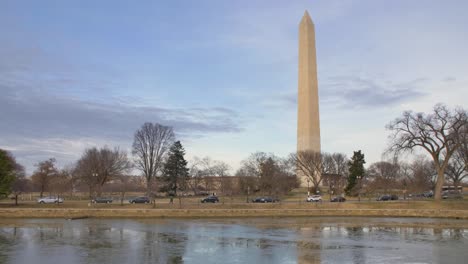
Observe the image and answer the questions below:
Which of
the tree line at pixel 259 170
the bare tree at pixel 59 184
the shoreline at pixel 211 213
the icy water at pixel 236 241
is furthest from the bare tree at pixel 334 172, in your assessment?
the bare tree at pixel 59 184

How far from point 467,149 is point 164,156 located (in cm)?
4222

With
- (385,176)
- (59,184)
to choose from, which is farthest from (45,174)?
(385,176)

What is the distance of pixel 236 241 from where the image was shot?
2819 centimetres

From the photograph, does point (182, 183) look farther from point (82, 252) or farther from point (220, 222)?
point (82, 252)

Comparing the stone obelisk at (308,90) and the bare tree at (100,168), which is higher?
the stone obelisk at (308,90)

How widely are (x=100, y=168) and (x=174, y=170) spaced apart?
11517 mm

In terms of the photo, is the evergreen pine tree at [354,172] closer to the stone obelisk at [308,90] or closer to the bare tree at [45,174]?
the stone obelisk at [308,90]

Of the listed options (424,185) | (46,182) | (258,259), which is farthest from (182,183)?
(258,259)

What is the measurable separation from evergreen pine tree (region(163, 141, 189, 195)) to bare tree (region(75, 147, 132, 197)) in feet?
31.3

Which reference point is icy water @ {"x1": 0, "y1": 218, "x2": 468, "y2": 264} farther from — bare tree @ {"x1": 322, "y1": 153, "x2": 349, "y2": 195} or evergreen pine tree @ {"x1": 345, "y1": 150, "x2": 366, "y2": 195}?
bare tree @ {"x1": 322, "y1": 153, "x2": 349, "y2": 195}

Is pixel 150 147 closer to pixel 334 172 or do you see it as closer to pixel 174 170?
pixel 174 170

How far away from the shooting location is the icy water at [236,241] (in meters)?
22.1

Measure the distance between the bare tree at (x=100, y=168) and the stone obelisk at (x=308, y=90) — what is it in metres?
30.3

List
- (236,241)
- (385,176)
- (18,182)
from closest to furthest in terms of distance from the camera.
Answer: (236,241)
(18,182)
(385,176)
